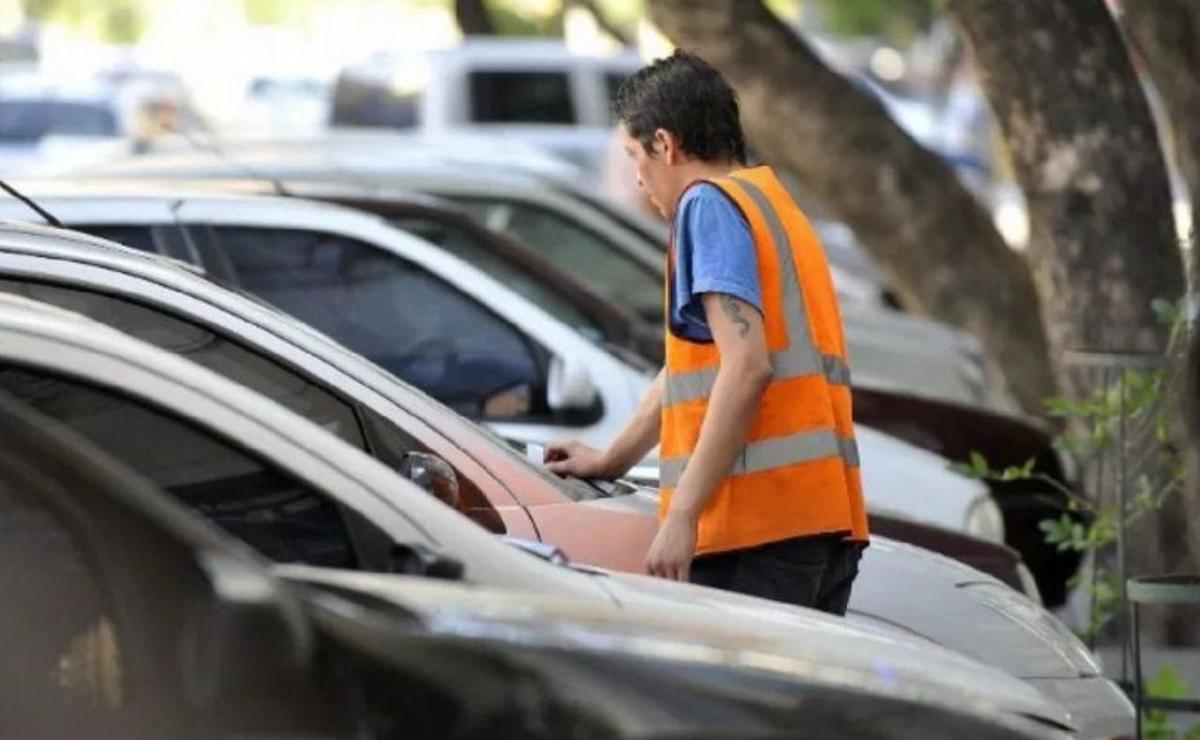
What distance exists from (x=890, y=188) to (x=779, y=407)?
658 cm

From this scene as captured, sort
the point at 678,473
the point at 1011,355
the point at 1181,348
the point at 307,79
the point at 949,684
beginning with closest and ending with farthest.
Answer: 1. the point at 949,684
2. the point at 678,473
3. the point at 1181,348
4. the point at 1011,355
5. the point at 307,79

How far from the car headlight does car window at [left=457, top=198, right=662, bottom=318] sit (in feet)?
10.6

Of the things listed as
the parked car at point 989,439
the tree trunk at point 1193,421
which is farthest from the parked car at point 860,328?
the tree trunk at point 1193,421

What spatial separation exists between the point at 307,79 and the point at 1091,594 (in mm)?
25552

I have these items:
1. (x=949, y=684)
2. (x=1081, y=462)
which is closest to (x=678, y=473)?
(x=949, y=684)

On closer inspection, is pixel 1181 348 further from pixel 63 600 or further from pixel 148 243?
pixel 63 600

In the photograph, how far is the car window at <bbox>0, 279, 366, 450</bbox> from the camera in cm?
549

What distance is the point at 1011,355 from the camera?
12188 millimetres

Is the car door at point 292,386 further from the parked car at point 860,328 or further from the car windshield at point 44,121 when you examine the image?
the car windshield at point 44,121

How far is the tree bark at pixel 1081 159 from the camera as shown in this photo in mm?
9000

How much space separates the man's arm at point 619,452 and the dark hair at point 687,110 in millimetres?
606

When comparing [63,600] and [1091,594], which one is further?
[1091,594]

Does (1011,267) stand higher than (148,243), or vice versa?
(148,243)

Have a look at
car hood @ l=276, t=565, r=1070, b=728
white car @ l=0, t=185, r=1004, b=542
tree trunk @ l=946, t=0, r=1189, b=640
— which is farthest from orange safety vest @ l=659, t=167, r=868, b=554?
tree trunk @ l=946, t=0, r=1189, b=640
